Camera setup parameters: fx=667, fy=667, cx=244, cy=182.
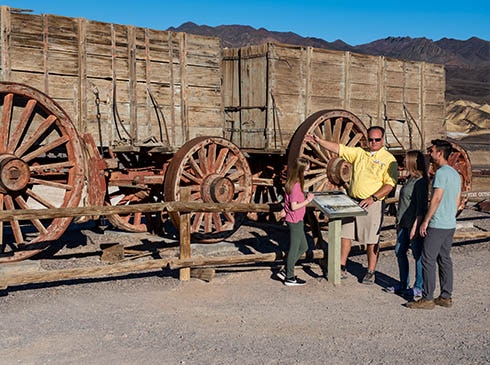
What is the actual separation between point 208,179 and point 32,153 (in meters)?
2.29

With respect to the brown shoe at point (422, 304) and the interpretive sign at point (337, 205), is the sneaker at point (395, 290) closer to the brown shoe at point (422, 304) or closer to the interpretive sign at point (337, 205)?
the brown shoe at point (422, 304)

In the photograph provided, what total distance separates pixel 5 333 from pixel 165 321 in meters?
1.32

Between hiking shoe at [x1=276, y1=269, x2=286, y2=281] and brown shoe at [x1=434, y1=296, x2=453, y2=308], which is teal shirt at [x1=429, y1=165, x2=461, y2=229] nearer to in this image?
brown shoe at [x1=434, y1=296, x2=453, y2=308]

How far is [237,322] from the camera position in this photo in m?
5.87

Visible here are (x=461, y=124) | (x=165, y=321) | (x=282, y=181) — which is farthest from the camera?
(x=461, y=124)

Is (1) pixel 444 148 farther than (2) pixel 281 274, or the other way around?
(2) pixel 281 274

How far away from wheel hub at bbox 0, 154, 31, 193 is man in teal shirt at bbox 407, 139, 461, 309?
169 inches

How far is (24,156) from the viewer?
25.3 feet

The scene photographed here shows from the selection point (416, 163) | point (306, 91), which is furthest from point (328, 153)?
point (416, 163)

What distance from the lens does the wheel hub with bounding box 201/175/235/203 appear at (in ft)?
28.6

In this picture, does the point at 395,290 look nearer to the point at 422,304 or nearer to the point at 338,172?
the point at 422,304

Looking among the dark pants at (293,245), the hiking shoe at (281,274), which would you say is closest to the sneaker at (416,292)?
the dark pants at (293,245)

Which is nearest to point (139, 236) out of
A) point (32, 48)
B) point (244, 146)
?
point (244, 146)

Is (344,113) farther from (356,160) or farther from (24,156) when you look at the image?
(24,156)
